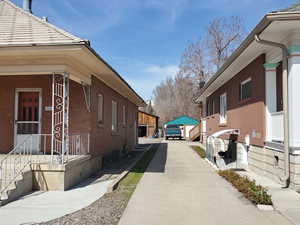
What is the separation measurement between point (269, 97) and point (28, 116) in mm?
7759

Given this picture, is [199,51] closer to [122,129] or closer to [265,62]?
[122,129]

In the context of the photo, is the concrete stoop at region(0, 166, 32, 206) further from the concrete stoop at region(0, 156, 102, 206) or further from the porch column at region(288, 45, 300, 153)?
the porch column at region(288, 45, 300, 153)

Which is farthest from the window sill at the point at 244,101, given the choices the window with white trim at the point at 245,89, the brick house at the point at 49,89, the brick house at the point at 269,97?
the brick house at the point at 49,89

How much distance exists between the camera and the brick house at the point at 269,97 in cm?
687

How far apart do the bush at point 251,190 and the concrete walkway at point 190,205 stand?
15 cm

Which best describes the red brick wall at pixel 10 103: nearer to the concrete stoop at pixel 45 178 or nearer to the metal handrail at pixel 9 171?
the metal handrail at pixel 9 171

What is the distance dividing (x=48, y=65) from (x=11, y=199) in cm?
359

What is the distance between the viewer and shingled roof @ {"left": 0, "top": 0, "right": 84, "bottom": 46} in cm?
732

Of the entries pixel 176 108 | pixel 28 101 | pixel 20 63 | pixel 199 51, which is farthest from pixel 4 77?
pixel 176 108

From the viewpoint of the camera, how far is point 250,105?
10.2 meters

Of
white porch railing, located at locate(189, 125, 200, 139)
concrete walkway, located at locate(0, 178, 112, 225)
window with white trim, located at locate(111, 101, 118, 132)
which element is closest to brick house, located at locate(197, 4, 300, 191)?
concrete walkway, located at locate(0, 178, 112, 225)

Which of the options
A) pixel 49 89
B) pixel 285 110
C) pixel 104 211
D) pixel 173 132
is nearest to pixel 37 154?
pixel 49 89

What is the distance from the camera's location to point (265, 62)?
869 cm

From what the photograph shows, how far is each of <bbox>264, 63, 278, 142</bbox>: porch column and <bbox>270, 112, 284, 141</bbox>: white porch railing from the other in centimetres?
10
